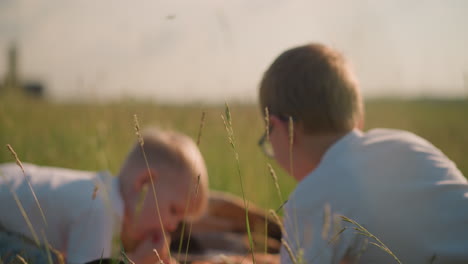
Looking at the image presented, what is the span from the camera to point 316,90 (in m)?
1.72

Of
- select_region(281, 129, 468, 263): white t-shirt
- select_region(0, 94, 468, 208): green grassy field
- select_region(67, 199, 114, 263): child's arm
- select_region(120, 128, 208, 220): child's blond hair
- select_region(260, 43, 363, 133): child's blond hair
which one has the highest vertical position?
select_region(260, 43, 363, 133): child's blond hair

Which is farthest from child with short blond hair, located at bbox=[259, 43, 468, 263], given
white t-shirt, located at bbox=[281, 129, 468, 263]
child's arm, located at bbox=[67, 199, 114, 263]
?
child's arm, located at bbox=[67, 199, 114, 263]

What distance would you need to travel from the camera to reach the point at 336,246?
1.38 metres

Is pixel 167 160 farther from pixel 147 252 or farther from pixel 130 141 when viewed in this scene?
pixel 130 141

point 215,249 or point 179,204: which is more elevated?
point 179,204

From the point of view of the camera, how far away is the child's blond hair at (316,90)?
1724 millimetres

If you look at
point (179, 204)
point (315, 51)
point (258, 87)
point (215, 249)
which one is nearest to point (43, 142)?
point (215, 249)

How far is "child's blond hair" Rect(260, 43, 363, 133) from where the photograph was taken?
172cm

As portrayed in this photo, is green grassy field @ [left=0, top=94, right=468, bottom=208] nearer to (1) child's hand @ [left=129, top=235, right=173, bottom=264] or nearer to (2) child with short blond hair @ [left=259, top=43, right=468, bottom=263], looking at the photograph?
(1) child's hand @ [left=129, top=235, right=173, bottom=264]

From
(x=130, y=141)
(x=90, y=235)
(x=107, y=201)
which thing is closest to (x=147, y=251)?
(x=90, y=235)

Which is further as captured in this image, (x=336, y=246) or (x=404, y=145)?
(x=404, y=145)

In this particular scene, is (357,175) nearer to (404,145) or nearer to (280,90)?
(404,145)

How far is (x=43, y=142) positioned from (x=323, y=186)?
3.15 metres

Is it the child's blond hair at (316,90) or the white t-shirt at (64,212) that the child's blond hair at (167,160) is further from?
the child's blond hair at (316,90)
